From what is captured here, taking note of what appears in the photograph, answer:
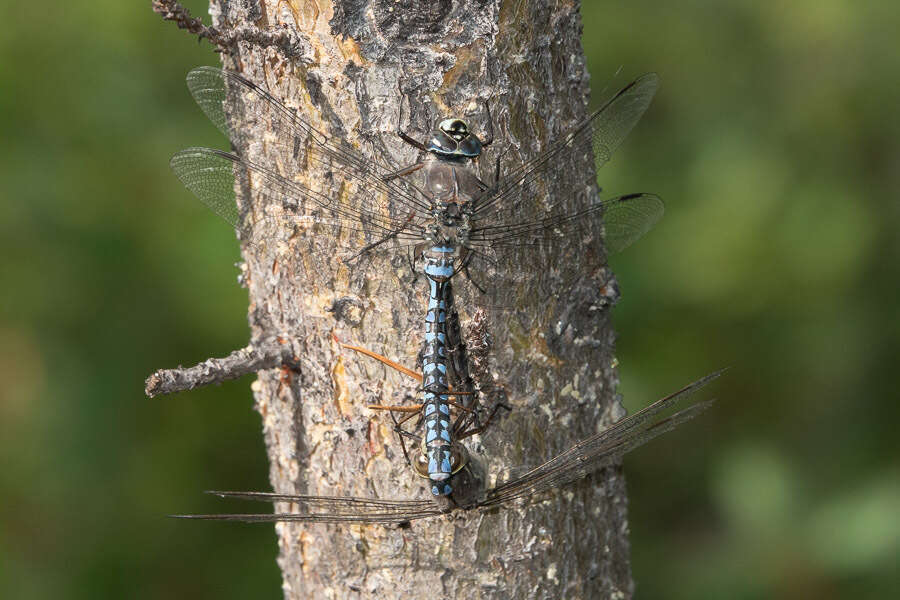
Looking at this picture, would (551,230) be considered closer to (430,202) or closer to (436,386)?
(430,202)

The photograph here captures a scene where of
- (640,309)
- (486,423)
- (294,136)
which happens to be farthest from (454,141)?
(640,309)

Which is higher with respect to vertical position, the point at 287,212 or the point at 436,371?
the point at 287,212

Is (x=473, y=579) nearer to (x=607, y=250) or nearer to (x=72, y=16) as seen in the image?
(x=607, y=250)

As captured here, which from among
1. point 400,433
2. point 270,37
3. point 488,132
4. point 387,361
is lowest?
point 400,433

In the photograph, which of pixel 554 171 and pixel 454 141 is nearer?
pixel 454 141

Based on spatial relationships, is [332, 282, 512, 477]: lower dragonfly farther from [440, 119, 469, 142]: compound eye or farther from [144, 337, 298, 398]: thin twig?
[440, 119, 469, 142]: compound eye

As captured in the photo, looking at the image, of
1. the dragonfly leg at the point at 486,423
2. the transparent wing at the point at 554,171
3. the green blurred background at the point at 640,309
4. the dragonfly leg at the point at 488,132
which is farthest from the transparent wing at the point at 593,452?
the green blurred background at the point at 640,309

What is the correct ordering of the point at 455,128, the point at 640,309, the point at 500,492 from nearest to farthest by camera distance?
the point at 455,128 → the point at 500,492 → the point at 640,309

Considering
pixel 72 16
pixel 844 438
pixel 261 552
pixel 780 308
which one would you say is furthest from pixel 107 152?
pixel 844 438
